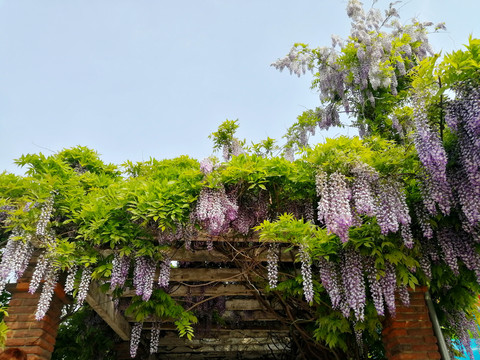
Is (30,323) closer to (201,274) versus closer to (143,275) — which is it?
(143,275)

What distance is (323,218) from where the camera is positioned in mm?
3502

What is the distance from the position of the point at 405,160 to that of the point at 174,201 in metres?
2.16

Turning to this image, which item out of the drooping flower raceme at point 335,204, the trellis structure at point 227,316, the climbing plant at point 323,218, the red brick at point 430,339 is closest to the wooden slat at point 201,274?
the trellis structure at point 227,316

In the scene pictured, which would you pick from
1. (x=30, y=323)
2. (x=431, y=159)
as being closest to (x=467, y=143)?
(x=431, y=159)

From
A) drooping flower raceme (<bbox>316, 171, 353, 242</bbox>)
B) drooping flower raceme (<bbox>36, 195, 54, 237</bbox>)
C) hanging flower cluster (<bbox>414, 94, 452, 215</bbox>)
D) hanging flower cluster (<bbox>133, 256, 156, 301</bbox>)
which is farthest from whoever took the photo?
hanging flower cluster (<bbox>133, 256, 156, 301</bbox>)

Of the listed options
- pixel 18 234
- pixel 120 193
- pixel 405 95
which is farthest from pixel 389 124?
pixel 18 234

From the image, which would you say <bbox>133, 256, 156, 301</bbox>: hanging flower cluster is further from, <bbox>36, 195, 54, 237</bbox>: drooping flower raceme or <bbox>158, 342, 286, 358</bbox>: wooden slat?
<bbox>158, 342, 286, 358</bbox>: wooden slat

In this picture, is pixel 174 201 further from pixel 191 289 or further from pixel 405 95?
pixel 405 95

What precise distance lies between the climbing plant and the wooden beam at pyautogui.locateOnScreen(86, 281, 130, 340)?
28 cm

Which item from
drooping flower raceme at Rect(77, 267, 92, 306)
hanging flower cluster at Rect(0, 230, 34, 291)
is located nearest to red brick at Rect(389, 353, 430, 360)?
drooping flower raceme at Rect(77, 267, 92, 306)

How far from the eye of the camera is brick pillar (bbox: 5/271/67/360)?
3.77 m

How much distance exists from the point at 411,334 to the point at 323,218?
1.43m

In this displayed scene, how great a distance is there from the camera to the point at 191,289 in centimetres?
474

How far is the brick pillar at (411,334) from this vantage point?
11.7ft
